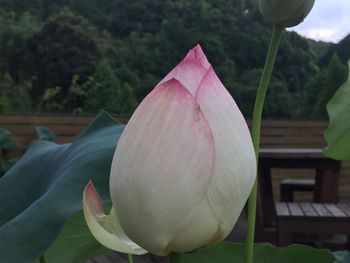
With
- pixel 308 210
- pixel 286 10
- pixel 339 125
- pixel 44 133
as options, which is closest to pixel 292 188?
pixel 308 210

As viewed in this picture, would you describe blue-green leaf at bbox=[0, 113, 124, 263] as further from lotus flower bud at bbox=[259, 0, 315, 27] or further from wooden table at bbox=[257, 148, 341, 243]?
wooden table at bbox=[257, 148, 341, 243]

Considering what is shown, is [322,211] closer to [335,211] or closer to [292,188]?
[335,211]

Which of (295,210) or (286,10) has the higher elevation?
(286,10)

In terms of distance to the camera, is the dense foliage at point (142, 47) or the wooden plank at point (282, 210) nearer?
the wooden plank at point (282, 210)

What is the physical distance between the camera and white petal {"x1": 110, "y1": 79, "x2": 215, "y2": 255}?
Answer: 0.75 feet

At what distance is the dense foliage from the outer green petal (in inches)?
366

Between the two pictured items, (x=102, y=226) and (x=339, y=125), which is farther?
(x=339, y=125)

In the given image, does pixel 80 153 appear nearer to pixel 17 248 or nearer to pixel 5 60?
pixel 17 248

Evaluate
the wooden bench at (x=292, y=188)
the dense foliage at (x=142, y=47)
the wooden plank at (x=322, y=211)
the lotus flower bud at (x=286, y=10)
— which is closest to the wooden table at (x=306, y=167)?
the wooden plank at (x=322, y=211)

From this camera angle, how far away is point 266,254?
1.27ft

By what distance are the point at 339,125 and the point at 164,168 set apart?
0.89ft

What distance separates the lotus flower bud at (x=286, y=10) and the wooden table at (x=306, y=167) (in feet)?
7.80

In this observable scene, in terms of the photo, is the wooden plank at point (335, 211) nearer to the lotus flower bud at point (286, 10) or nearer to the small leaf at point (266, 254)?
the small leaf at point (266, 254)

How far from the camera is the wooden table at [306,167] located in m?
2.70
